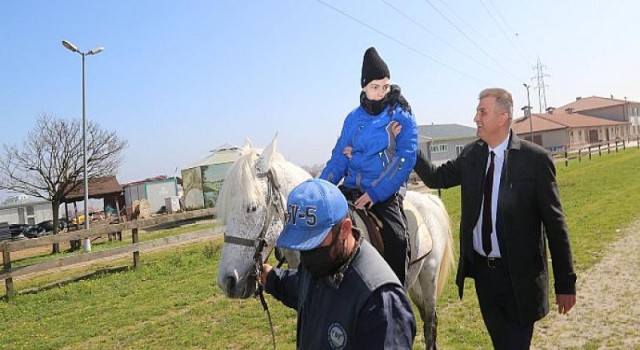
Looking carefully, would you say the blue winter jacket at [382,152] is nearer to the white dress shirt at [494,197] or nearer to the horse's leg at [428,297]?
the white dress shirt at [494,197]

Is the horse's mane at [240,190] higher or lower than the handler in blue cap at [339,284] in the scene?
higher

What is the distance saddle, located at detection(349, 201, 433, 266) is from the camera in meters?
3.22

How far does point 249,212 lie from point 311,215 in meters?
1.41

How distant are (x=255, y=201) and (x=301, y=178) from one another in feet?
1.70

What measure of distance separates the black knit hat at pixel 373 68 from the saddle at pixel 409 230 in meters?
0.98

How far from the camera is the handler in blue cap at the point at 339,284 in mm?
1509

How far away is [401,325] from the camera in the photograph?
151 centimetres

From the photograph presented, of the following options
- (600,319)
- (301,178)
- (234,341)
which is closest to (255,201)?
(301,178)

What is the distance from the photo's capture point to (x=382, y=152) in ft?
10.9

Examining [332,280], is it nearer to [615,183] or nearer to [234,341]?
[234,341]

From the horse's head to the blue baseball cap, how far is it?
121 centimetres

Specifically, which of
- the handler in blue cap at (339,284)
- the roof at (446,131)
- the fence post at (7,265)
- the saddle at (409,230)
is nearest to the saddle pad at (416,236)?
the saddle at (409,230)

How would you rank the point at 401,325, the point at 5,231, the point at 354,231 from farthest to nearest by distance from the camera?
the point at 5,231, the point at 354,231, the point at 401,325

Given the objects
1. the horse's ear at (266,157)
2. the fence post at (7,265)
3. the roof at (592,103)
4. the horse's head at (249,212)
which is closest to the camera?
the horse's head at (249,212)
